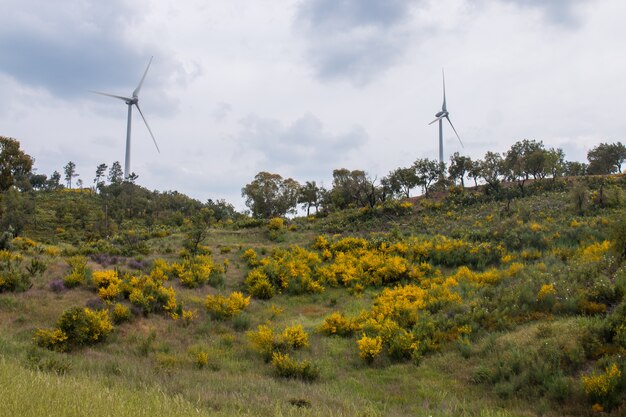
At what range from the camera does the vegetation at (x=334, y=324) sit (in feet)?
28.2

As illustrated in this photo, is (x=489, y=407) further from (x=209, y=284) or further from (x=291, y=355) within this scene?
(x=209, y=284)

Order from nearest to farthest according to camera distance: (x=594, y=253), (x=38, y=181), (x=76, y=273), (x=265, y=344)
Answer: (x=265, y=344) < (x=76, y=273) < (x=594, y=253) < (x=38, y=181)

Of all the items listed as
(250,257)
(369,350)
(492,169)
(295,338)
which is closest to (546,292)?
(369,350)

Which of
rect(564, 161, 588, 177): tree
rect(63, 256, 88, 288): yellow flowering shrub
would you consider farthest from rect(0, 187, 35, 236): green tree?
rect(564, 161, 588, 177): tree

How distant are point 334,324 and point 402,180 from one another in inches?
1832

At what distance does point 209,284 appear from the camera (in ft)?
73.6

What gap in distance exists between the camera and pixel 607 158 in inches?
2589

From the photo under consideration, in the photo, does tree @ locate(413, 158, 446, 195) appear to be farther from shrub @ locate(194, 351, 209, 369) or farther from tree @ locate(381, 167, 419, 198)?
shrub @ locate(194, 351, 209, 369)

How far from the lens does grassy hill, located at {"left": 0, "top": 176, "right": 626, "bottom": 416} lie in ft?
27.9

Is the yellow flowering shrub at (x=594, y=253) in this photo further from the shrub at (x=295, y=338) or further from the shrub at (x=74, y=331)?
the shrub at (x=74, y=331)

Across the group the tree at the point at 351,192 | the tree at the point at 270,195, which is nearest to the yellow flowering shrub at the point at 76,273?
the tree at the point at 351,192

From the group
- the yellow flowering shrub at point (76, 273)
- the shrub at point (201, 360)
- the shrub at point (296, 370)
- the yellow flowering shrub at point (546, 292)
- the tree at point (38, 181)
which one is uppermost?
the tree at point (38, 181)

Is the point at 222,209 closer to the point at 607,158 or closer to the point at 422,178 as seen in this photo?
the point at 422,178

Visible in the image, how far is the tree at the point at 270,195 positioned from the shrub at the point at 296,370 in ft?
179
